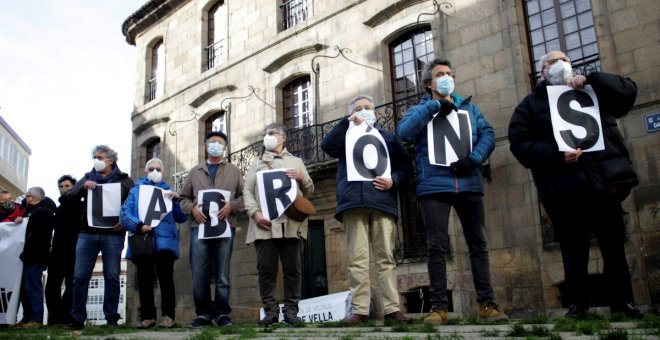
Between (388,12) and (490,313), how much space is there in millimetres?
9509

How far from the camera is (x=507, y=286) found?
10219 millimetres

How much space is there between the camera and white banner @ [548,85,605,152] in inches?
179

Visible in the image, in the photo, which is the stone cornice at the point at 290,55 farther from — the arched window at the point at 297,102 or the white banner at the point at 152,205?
the white banner at the point at 152,205

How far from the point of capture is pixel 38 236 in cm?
780

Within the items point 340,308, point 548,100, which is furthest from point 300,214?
point 340,308

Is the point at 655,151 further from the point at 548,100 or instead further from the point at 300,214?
the point at 300,214

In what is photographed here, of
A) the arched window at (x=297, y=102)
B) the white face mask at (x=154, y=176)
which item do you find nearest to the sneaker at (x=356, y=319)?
the white face mask at (x=154, y=176)

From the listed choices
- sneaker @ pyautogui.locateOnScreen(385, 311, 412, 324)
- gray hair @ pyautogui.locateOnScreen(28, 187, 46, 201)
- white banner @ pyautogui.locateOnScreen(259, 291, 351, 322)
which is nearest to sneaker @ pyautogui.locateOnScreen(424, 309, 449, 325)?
sneaker @ pyautogui.locateOnScreen(385, 311, 412, 324)

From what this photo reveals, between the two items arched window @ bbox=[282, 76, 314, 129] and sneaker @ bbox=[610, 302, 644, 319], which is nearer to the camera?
sneaker @ bbox=[610, 302, 644, 319]

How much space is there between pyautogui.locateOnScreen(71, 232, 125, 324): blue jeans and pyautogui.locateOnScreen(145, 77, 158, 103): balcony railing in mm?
13327

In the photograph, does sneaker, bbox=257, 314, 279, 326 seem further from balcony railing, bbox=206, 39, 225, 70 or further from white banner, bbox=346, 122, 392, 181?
balcony railing, bbox=206, 39, 225, 70

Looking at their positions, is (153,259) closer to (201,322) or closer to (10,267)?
(201,322)

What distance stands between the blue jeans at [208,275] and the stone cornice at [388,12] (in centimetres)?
770

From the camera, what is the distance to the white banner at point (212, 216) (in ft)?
21.2
